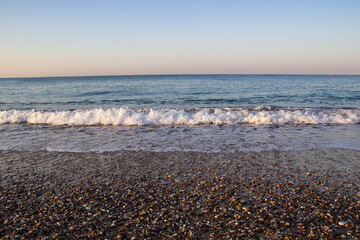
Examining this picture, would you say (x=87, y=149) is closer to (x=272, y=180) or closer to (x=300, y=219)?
(x=272, y=180)

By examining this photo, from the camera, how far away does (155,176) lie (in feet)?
15.9

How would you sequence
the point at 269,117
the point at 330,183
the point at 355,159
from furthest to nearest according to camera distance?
the point at 269,117 < the point at 355,159 < the point at 330,183

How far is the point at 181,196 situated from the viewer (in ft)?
12.9

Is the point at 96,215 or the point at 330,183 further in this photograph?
the point at 330,183

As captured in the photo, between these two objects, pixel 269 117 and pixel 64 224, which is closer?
pixel 64 224

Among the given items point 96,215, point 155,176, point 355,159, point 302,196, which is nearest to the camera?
point 96,215

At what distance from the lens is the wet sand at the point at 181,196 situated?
3.04 meters

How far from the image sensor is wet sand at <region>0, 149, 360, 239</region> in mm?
3039

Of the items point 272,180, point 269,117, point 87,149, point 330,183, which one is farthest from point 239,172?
point 269,117

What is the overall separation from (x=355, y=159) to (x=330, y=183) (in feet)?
6.88

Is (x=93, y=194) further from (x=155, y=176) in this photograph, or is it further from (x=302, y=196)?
(x=302, y=196)

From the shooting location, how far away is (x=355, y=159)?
5.82m

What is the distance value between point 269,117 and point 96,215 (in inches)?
383

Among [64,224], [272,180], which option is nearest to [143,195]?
[64,224]
